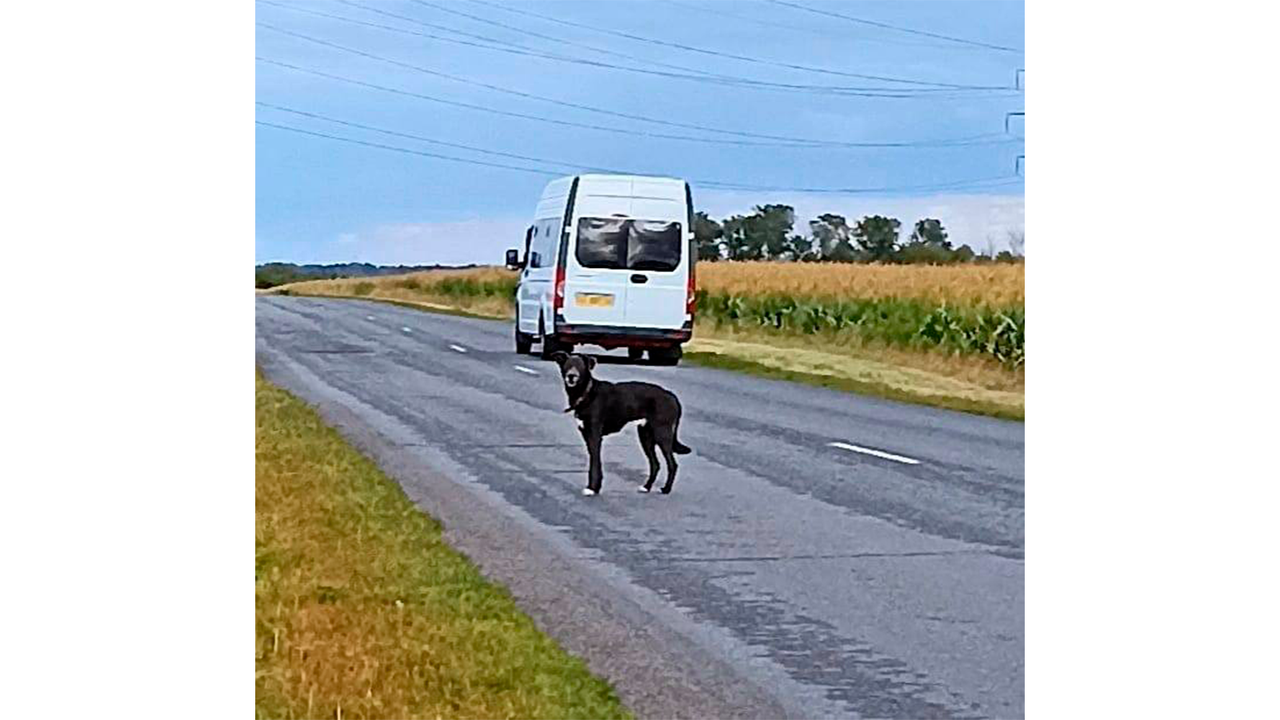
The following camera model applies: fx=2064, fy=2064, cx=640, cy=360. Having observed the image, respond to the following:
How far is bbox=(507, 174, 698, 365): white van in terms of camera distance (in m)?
5.03

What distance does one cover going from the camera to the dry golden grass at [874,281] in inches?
202

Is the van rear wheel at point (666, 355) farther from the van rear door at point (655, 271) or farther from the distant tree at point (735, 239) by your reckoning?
the distant tree at point (735, 239)

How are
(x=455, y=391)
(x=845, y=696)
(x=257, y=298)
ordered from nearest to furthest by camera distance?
(x=845, y=696) → (x=257, y=298) → (x=455, y=391)

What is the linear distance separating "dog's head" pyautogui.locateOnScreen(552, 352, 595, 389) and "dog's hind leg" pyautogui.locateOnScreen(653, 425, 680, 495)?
0.23 metres

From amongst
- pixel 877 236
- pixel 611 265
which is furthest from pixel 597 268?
pixel 877 236

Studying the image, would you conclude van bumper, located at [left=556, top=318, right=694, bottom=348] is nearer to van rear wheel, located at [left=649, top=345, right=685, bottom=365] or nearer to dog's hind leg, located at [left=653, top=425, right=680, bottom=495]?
van rear wheel, located at [left=649, top=345, right=685, bottom=365]

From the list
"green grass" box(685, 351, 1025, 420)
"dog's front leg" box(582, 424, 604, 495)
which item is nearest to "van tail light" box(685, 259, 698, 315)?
"green grass" box(685, 351, 1025, 420)

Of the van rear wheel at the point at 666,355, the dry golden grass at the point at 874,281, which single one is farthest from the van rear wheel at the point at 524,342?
the dry golden grass at the point at 874,281

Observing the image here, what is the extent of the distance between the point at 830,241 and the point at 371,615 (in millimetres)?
1509

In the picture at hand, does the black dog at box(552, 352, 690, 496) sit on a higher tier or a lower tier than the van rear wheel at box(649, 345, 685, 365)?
lower
